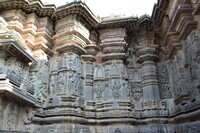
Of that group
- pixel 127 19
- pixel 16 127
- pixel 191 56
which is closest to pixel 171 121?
pixel 191 56

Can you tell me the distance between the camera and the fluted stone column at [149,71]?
601 cm

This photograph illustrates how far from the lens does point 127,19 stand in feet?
21.1

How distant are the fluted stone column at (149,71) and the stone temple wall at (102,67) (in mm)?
28

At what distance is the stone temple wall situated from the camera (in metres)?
4.71

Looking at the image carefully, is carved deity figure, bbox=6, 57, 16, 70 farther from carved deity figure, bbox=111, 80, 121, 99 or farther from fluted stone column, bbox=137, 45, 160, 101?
fluted stone column, bbox=137, 45, 160, 101

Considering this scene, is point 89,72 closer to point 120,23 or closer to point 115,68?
point 115,68

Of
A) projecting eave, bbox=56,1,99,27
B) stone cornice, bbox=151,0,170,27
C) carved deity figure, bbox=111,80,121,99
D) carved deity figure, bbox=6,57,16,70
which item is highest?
projecting eave, bbox=56,1,99,27

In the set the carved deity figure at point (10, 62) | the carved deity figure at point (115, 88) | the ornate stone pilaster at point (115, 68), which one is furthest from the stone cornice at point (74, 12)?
the carved deity figure at point (10, 62)

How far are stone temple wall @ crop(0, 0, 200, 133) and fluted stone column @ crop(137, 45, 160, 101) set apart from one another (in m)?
0.03

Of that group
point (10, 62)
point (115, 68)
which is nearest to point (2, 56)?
point (10, 62)

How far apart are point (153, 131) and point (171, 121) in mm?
550

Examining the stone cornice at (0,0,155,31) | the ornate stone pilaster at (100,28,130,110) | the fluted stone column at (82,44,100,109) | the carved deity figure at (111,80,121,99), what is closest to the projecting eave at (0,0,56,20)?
the stone cornice at (0,0,155,31)

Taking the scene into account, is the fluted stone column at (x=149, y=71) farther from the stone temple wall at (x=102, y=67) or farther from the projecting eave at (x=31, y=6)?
the projecting eave at (x=31, y=6)

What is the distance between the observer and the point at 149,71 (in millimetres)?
6227
